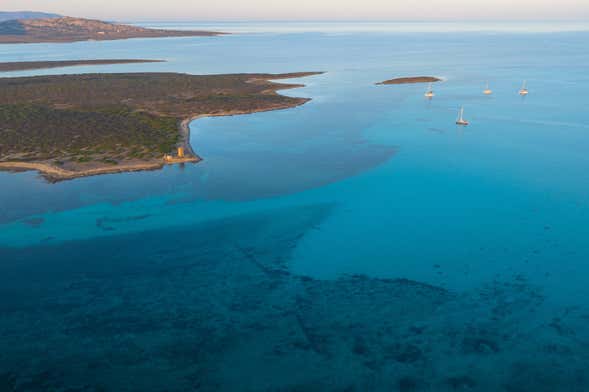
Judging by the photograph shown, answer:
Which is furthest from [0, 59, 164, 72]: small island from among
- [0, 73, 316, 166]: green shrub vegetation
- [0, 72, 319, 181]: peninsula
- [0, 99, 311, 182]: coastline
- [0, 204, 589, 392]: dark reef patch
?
[0, 204, 589, 392]: dark reef patch

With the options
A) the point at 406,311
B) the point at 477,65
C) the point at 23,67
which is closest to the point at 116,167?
the point at 406,311

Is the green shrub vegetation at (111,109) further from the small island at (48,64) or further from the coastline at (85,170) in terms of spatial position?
the small island at (48,64)

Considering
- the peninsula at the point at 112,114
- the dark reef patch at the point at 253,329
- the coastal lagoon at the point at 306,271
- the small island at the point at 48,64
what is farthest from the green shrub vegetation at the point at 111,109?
the small island at the point at 48,64

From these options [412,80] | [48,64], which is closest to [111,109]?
[412,80]

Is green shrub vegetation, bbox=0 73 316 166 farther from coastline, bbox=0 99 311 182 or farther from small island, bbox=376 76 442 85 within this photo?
small island, bbox=376 76 442 85

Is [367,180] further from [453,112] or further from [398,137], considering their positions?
[453,112]
